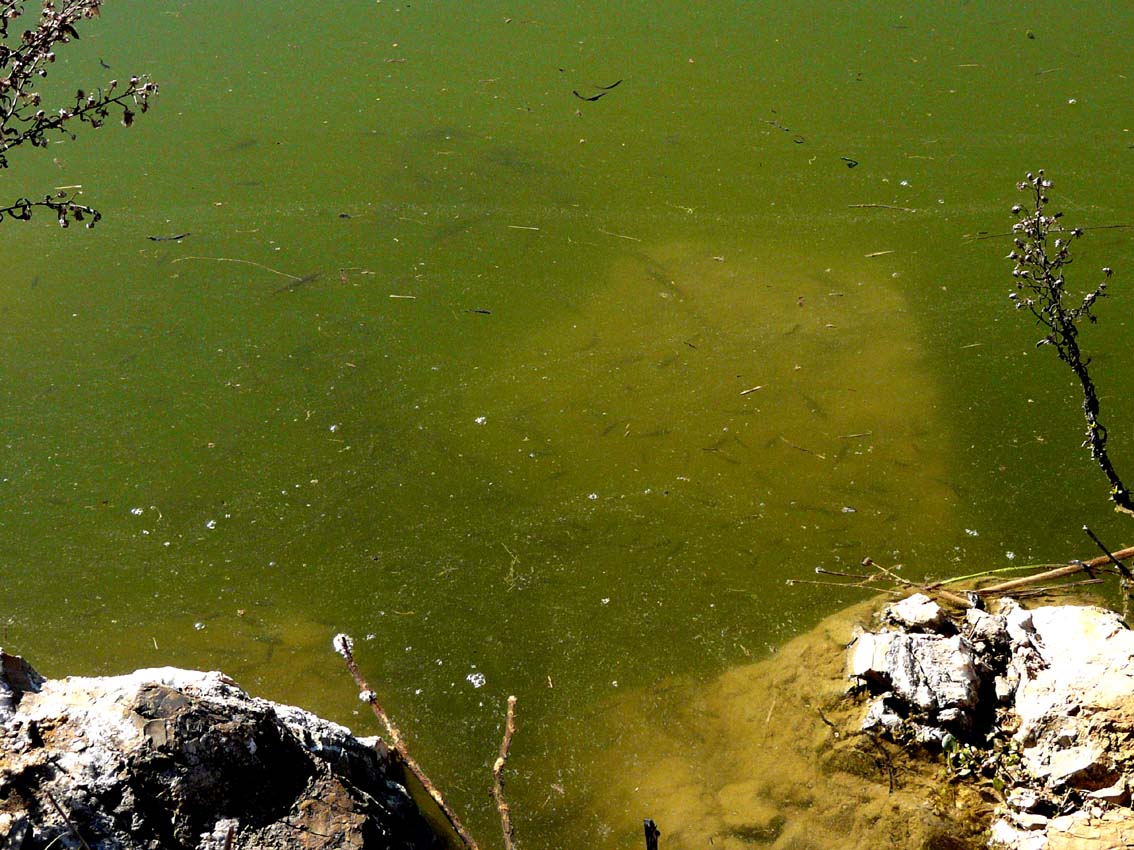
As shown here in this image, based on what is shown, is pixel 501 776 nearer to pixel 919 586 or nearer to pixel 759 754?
pixel 759 754

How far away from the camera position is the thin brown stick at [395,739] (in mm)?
1876

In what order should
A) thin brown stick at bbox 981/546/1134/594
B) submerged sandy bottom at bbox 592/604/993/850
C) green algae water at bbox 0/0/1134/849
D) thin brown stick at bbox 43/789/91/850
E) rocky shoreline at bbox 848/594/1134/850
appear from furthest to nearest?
green algae water at bbox 0/0/1134/849 → thin brown stick at bbox 981/546/1134/594 → submerged sandy bottom at bbox 592/604/993/850 → rocky shoreline at bbox 848/594/1134/850 → thin brown stick at bbox 43/789/91/850

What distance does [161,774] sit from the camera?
4.66 feet

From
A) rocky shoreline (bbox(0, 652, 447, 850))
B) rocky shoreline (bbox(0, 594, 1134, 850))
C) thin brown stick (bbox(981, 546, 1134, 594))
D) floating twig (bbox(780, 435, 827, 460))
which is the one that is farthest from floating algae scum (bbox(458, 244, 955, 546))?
rocky shoreline (bbox(0, 652, 447, 850))

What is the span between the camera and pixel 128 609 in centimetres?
244

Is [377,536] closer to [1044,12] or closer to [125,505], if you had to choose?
[125,505]

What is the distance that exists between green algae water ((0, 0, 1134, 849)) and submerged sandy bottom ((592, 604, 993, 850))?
0.03 m

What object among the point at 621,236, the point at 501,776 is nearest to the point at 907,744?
the point at 501,776

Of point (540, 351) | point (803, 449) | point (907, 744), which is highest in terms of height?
point (540, 351)

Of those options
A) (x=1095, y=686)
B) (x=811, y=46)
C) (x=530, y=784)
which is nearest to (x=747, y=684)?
(x=530, y=784)

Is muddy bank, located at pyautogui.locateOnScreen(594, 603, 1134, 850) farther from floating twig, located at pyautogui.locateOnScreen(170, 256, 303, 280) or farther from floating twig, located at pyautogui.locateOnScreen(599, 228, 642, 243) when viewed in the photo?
floating twig, located at pyautogui.locateOnScreen(170, 256, 303, 280)

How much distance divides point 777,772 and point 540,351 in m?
1.47

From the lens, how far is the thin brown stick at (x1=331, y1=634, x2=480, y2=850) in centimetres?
188

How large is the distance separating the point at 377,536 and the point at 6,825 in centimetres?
130
